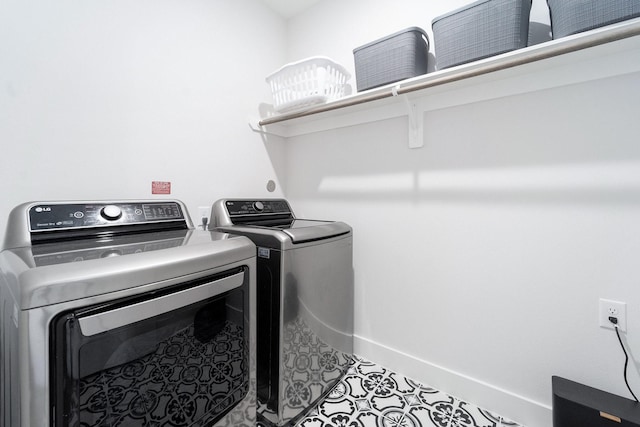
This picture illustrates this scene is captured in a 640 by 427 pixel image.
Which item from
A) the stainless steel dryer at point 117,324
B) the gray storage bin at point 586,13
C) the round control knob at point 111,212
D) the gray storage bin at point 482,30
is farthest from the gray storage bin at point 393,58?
the round control knob at point 111,212

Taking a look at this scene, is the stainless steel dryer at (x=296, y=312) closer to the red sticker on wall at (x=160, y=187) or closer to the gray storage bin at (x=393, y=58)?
the red sticker on wall at (x=160, y=187)

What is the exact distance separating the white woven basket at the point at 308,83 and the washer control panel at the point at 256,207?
582mm

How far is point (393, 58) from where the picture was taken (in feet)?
4.24

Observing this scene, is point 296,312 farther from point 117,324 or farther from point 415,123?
point 415,123

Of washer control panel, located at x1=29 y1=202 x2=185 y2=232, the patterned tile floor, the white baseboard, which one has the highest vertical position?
washer control panel, located at x1=29 y1=202 x2=185 y2=232

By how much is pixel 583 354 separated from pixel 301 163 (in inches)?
69.9

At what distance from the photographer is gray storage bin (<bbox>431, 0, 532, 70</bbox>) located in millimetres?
1014

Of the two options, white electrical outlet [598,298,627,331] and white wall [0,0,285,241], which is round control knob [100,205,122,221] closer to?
white wall [0,0,285,241]

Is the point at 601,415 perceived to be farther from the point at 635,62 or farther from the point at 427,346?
the point at 635,62

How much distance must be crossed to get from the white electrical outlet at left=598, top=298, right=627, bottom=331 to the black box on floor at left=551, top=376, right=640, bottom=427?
25 cm

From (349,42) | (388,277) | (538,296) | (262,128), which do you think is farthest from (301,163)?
(538,296)

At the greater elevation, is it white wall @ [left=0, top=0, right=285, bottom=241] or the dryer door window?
white wall @ [left=0, top=0, right=285, bottom=241]

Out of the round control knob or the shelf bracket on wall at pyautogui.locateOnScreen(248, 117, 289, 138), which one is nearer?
the round control knob

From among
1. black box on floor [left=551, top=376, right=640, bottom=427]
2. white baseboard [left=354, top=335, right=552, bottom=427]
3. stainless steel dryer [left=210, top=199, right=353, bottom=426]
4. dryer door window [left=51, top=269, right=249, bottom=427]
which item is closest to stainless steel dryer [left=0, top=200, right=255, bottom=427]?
dryer door window [left=51, top=269, right=249, bottom=427]
